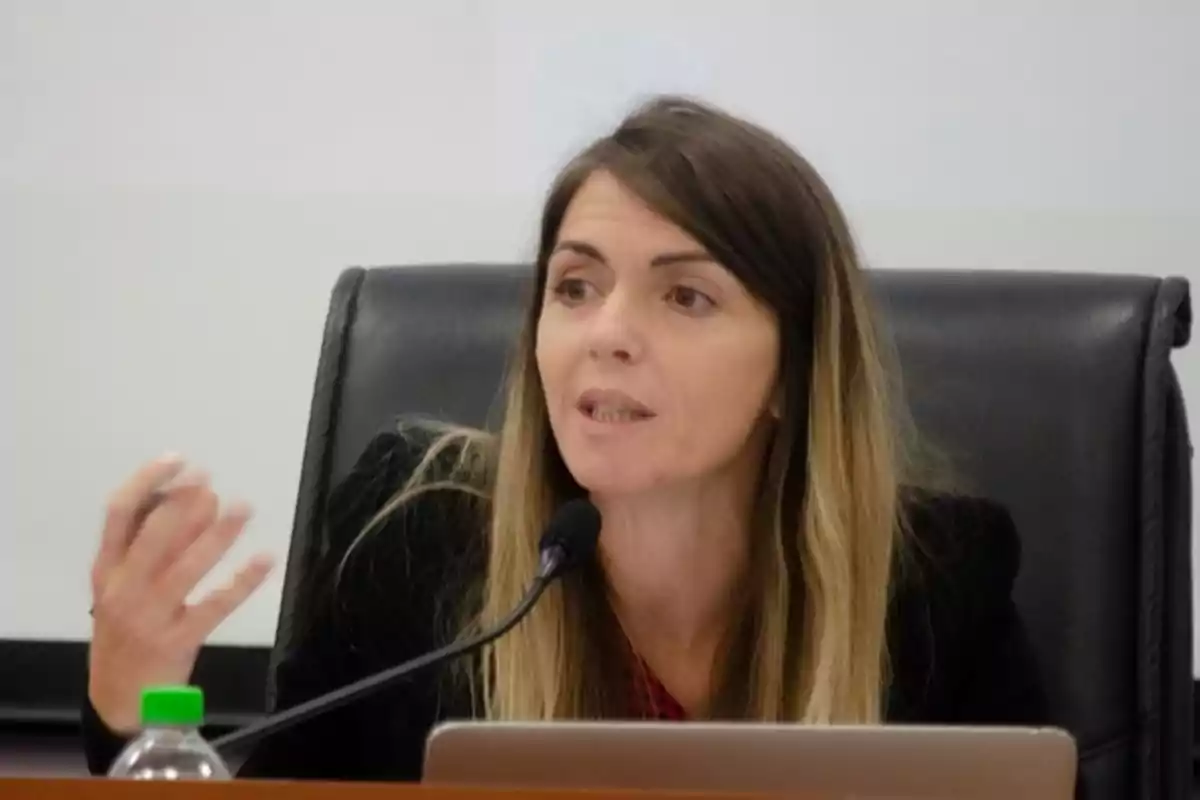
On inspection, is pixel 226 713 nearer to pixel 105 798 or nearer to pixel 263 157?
pixel 263 157

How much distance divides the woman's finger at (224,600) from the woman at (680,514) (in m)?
0.26

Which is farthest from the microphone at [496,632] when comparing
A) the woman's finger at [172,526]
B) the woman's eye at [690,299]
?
the woman's eye at [690,299]

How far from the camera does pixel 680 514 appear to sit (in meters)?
1.30

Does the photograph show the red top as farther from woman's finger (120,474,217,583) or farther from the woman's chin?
woman's finger (120,474,217,583)

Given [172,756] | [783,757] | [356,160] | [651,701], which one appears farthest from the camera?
[356,160]

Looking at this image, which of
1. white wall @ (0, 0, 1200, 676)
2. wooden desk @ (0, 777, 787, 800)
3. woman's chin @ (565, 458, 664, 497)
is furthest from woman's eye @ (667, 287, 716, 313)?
wooden desk @ (0, 777, 787, 800)

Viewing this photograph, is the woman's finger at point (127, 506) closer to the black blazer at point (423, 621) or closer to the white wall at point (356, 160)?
the black blazer at point (423, 621)

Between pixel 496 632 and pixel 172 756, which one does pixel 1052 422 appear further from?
pixel 172 756

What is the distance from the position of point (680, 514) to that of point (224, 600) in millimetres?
419

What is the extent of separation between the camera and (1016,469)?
124 cm

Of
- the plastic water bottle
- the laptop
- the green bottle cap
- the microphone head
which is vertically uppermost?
the microphone head

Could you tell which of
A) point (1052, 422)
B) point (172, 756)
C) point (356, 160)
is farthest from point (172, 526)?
point (356, 160)

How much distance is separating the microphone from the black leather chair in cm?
30

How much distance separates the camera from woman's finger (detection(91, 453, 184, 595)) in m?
0.94
